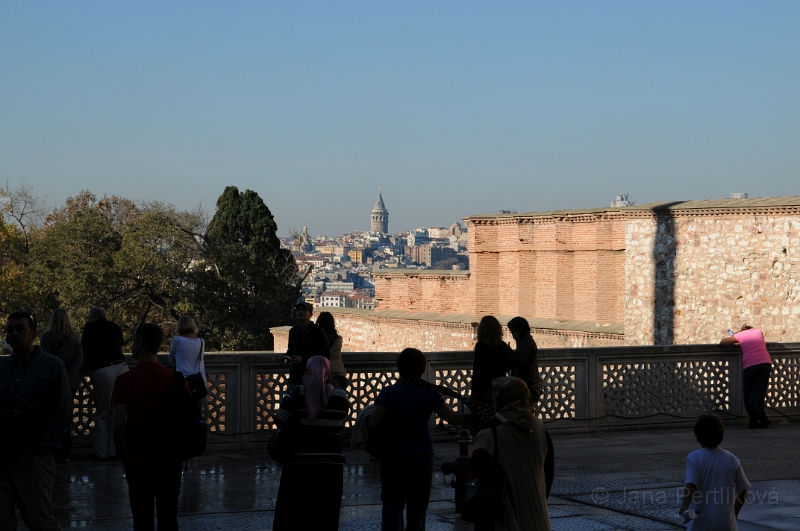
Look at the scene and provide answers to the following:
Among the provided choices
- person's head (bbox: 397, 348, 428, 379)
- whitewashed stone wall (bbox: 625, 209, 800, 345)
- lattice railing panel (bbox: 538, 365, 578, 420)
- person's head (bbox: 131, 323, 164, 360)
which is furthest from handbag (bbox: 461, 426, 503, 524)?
whitewashed stone wall (bbox: 625, 209, 800, 345)

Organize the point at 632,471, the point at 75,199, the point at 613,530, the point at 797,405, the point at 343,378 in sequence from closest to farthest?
the point at 613,530
the point at 632,471
the point at 343,378
the point at 797,405
the point at 75,199

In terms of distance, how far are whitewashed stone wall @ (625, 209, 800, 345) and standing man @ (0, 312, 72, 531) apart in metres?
21.0

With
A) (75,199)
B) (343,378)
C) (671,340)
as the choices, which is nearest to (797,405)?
(343,378)

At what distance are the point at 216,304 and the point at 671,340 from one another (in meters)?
27.4

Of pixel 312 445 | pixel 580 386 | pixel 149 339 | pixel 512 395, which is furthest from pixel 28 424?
pixel 580 386

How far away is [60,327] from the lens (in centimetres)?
978

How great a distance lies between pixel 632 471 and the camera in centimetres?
1022

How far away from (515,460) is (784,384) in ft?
35.6

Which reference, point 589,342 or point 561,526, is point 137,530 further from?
point 589,342

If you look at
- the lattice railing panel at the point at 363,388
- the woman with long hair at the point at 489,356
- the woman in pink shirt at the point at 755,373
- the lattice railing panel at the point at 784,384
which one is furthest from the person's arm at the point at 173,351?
the lattice railing panel at the point at 784,384

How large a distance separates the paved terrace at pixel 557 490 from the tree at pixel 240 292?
38728mm

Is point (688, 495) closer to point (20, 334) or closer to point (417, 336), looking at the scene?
point (20, 334)

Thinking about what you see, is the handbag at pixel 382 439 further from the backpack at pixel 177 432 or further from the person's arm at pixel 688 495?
the person's arm at pixel 688 495

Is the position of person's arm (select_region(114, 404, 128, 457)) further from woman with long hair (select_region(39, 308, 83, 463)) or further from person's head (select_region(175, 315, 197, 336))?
person's head (select_region(175, 315, 197, 336))
